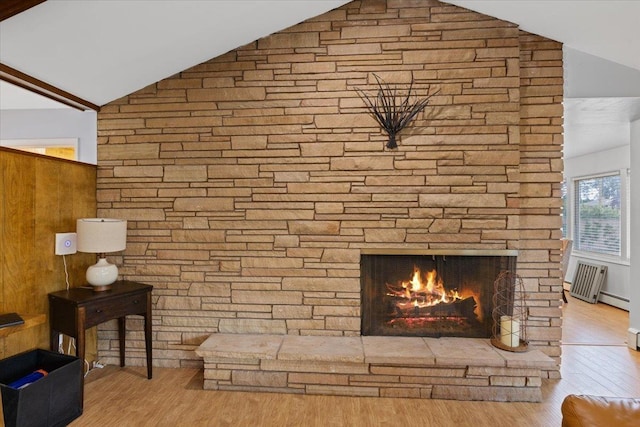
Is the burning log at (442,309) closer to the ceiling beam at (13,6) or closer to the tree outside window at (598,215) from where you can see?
the ceiling beam at (13,6)

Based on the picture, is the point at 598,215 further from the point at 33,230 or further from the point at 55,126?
the point at 55,126

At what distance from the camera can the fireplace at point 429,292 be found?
2.76m

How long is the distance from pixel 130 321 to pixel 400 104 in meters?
2.80

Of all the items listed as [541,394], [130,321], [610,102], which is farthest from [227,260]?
[610,102]

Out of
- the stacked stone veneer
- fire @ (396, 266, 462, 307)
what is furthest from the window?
fire @ (396, 266, 462, 307)

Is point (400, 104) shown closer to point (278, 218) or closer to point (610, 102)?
point (278, 218)

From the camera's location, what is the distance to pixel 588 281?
538 cm

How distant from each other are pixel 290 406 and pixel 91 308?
1.45m

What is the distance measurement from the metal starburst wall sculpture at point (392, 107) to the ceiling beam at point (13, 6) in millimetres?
2034

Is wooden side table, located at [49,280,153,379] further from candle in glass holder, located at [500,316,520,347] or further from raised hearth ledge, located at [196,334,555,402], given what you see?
candle in glass holder, located at [500,316,520,347]

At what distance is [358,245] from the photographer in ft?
9.14

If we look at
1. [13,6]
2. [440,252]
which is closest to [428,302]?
[440,252]

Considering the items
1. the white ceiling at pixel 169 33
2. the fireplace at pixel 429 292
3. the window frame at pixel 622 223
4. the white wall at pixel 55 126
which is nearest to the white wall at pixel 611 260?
the window frame at pixel 622 223

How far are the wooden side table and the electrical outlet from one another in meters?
0.28
